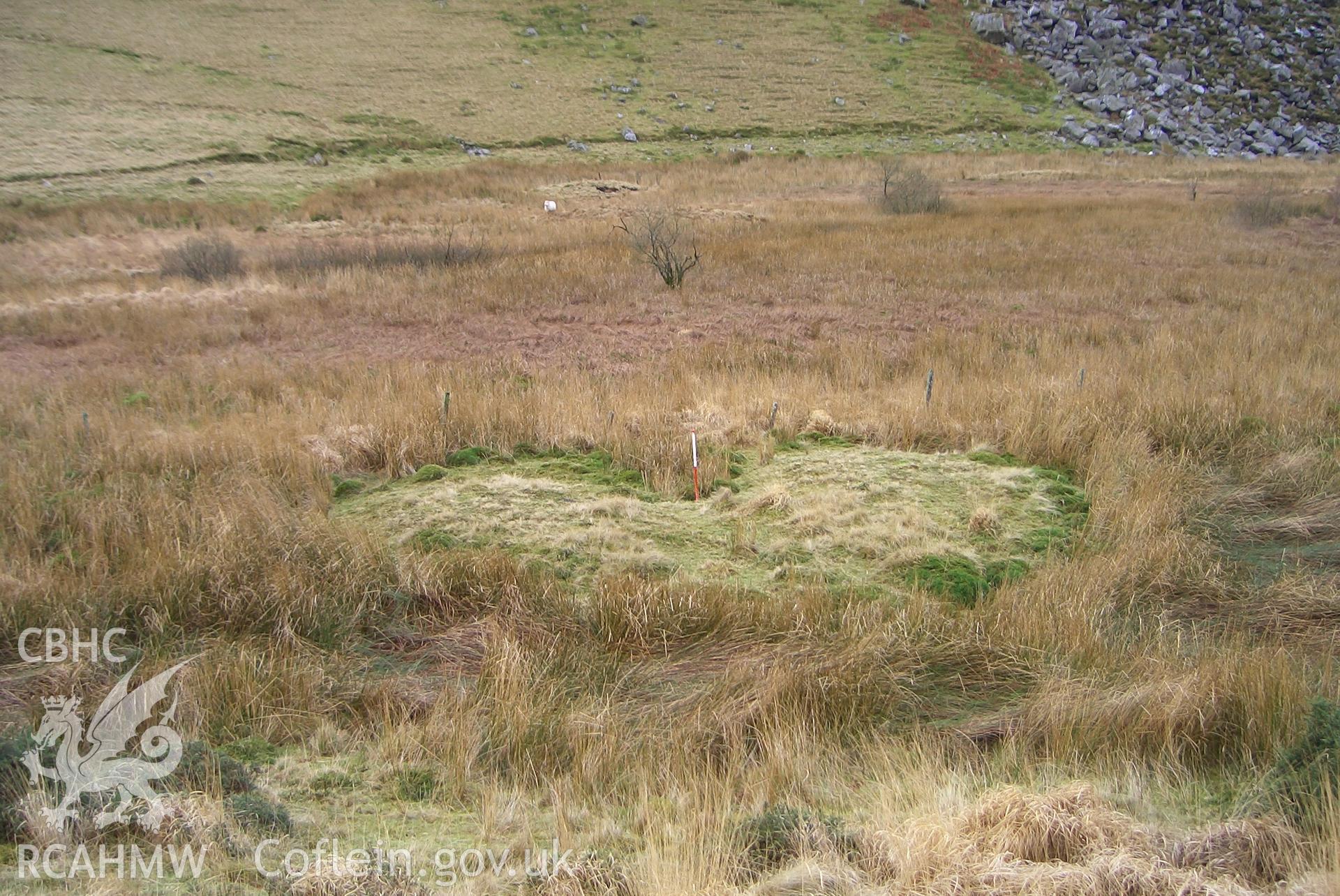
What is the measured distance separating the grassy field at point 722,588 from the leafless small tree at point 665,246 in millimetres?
3460

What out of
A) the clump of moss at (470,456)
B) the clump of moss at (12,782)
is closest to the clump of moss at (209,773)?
the clump of moss at (12,782)

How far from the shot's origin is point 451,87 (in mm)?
43688

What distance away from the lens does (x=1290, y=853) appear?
3246 mm

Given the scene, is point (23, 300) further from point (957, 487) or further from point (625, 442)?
point (957, 487)

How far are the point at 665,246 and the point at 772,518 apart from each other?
1158cm

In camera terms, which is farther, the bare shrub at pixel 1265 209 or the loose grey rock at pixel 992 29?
the loose grey rock at pixel 992 29

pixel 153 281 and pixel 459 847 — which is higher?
pixel 459 847

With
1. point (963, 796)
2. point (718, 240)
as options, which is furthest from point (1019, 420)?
point (718, 240)

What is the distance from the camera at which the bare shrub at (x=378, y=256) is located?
61.6 feet

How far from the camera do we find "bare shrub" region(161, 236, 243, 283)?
18469mm

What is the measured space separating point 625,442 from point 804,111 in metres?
41.1

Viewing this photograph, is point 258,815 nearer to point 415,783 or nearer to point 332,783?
point 332,783

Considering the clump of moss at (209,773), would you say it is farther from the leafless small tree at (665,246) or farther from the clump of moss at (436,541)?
the leafless small tree at (665,246)

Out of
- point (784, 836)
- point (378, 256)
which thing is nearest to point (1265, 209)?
point (378, 256)
